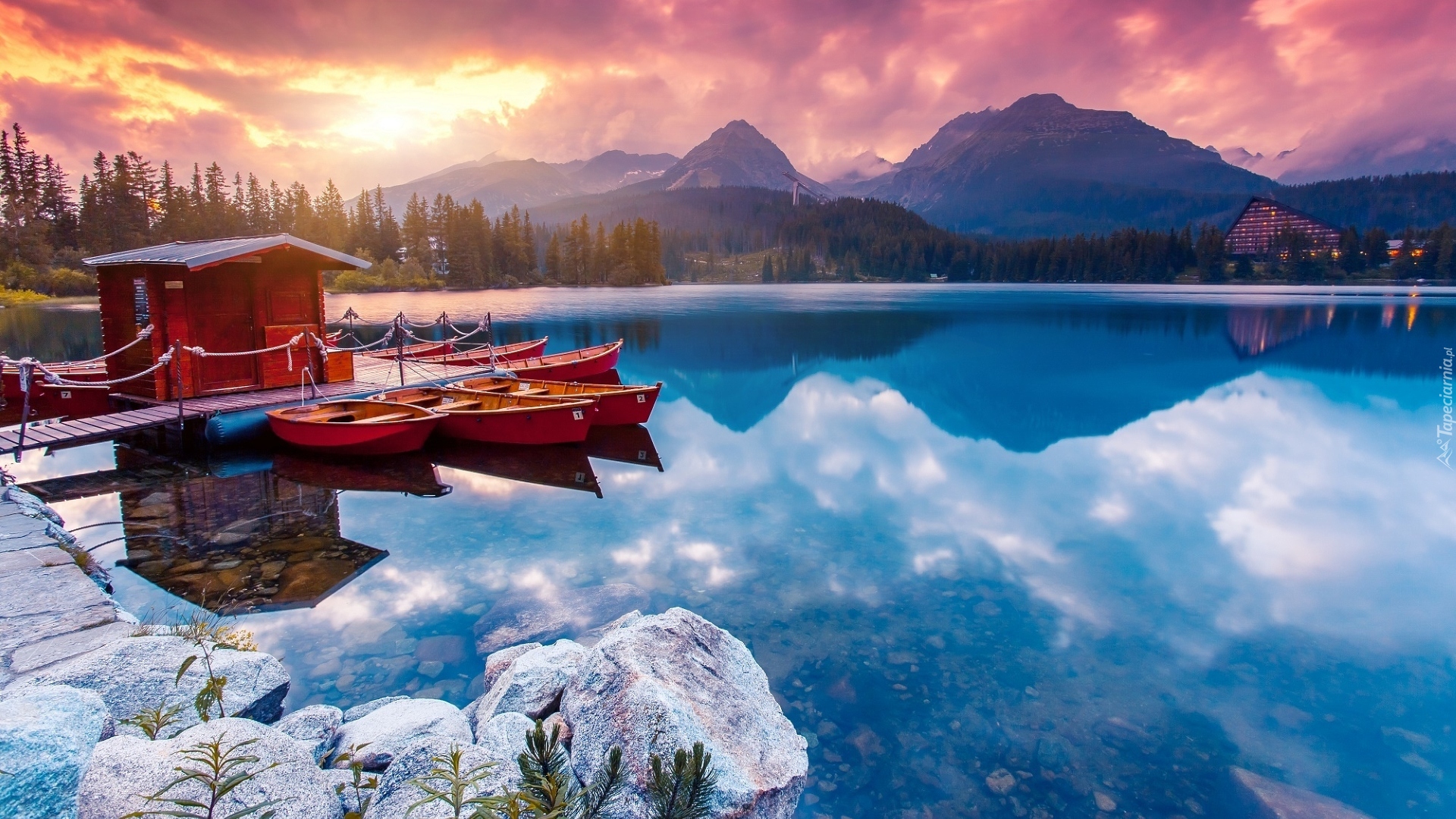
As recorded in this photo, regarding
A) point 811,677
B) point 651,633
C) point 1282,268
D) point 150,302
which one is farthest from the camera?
point 1282,268

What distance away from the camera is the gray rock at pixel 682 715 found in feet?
14.5

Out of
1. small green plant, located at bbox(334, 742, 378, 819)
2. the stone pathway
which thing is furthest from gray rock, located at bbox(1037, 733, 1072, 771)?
the stone pathway

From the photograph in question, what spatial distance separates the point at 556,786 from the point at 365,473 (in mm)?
13786

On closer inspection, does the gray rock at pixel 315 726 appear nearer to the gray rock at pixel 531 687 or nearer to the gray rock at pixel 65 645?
the gray rock at pixel 531 687

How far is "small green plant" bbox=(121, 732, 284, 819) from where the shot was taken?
296 centimetres

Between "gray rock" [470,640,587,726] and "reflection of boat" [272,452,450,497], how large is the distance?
9111 mm

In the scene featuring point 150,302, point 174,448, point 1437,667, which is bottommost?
point 1437,667

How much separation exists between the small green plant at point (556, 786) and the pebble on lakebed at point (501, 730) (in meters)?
0.23

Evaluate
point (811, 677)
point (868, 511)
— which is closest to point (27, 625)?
point (811, 677)

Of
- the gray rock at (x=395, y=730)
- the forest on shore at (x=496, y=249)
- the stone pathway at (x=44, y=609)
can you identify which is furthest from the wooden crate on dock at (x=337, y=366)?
the forest on shore at (x=496, y=249)

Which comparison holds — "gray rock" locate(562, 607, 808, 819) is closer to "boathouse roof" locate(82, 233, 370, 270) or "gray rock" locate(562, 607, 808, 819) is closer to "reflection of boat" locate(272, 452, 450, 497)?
"reflection of boat" locate(272, 452, 450, 497)

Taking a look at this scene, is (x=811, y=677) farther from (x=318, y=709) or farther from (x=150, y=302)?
(x=150, y=302)

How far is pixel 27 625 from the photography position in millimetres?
5777

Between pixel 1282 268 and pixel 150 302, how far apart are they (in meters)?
180
